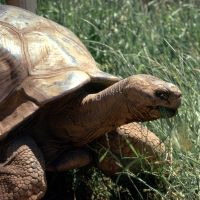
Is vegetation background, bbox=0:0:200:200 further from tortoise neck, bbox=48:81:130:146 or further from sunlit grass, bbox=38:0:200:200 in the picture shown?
tortoise neck, bbox=48:81:130:146

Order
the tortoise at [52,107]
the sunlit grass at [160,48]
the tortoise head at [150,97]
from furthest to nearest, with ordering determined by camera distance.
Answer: the sunlit grass at [160,48]
the tortoise at [52,107]
the tortoise head at [150,97]

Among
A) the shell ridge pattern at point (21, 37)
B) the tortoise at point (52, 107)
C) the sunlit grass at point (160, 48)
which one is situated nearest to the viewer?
the tortoise at point (52, 107)

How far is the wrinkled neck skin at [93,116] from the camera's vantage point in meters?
3.22

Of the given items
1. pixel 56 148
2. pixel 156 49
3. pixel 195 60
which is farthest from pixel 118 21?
pixel 56 148

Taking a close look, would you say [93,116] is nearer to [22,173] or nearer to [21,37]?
[22,173]

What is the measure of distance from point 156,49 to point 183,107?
1.43 meters

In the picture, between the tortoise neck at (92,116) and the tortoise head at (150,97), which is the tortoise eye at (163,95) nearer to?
the tortoise head at (150,97)

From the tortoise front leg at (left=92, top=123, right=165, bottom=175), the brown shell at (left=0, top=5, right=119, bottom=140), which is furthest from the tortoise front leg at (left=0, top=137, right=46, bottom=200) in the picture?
the tortoise front leg at (left=92, top=123, right=165, bottom=175)

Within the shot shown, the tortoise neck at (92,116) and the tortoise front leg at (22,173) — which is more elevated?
the tortoise neck at (92,116)

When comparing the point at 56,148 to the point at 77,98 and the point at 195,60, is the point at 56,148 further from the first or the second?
the point at 195,60

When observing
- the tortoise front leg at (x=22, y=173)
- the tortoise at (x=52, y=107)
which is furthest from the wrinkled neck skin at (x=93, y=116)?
the tortoise front leg at (x=22, y=173)

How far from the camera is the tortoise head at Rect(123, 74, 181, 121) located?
117 inches

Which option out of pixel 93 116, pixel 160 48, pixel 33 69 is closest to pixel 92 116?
pixel 93 116

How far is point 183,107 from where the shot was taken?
3775 millimetres
